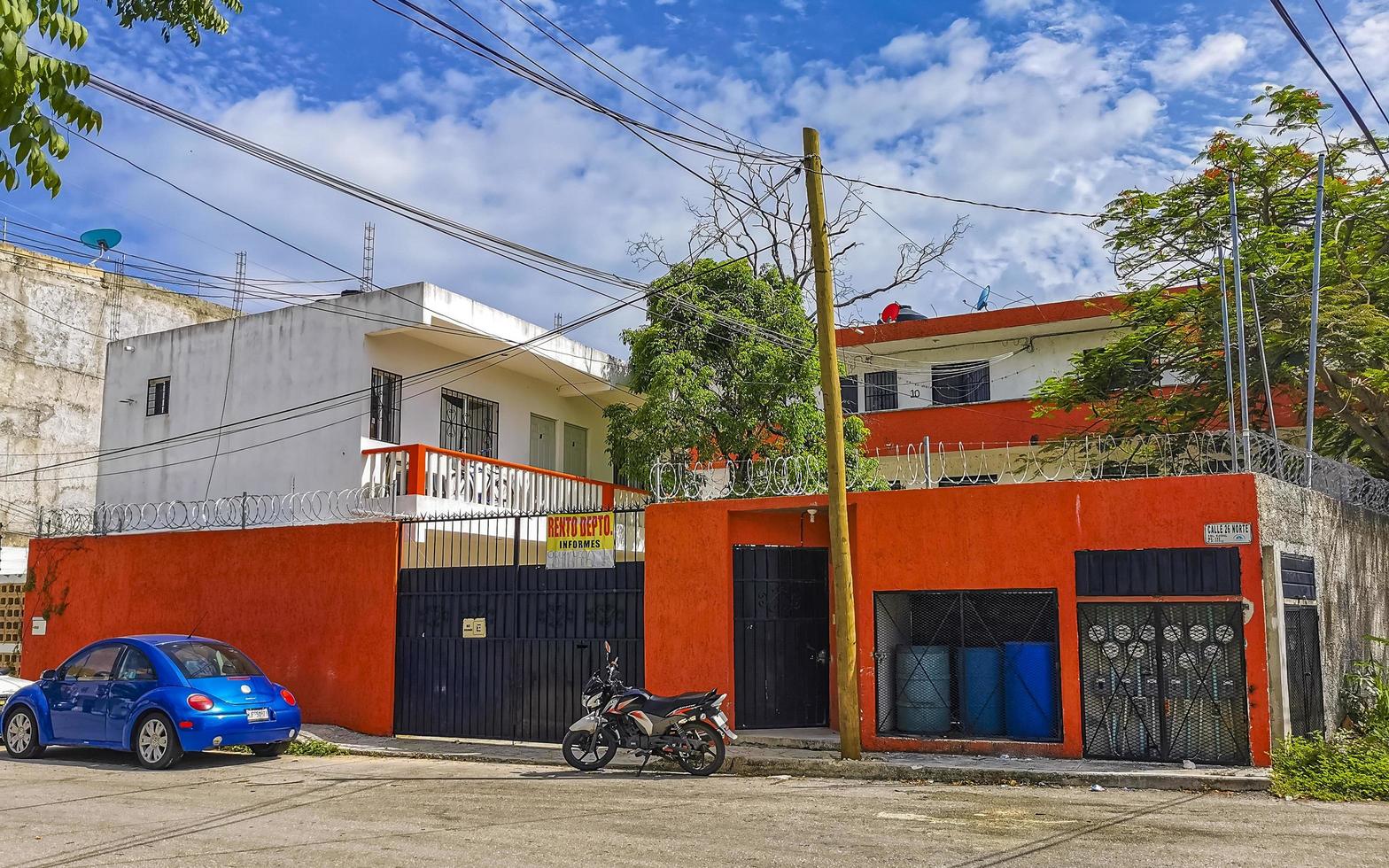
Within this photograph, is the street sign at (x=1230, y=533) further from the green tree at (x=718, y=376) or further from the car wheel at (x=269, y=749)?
the car wheel at (x=269, y=749)

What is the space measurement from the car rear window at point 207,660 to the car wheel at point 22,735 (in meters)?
1.90

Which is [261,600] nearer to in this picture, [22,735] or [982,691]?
[22,735]

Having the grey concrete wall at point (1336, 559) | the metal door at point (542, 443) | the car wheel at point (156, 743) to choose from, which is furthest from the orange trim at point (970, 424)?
the car wheel at point (156, 743)

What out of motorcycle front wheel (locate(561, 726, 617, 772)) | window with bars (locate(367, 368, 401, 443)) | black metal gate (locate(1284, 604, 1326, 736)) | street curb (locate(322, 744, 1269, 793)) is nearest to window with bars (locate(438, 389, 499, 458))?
window with bars (locate(367, 368, 401, 443))

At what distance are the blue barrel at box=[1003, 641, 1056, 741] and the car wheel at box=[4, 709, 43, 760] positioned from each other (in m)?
10.3

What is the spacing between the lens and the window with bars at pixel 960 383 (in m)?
25.2

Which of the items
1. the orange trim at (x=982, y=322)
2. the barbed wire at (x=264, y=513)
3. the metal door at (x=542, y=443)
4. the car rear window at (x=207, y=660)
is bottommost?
the car rear window at (x=207, y=660)

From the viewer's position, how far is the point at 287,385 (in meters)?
18.4

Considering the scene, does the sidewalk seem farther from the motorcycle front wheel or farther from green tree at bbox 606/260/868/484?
green tree at bbox 606/260/868/484

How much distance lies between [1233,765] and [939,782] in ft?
8.87

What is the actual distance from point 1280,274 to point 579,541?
408 inches

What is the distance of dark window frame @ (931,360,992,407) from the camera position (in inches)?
993

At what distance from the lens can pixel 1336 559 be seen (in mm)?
13219

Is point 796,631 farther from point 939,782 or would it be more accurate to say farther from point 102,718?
point 102,718
